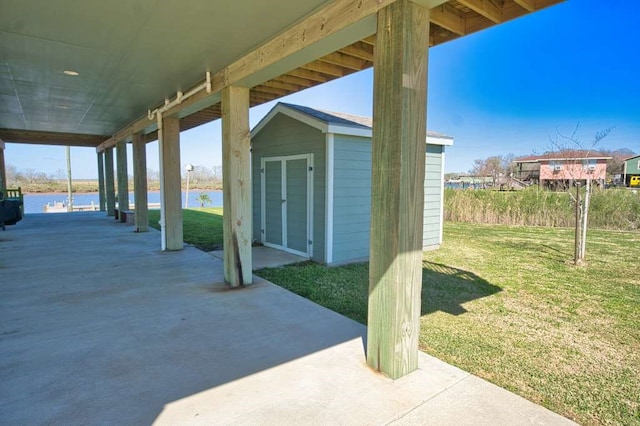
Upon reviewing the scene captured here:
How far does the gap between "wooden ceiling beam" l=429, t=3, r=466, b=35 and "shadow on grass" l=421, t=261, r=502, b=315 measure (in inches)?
101

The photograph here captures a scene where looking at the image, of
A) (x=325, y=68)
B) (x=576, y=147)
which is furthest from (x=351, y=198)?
(x=576, y=147)

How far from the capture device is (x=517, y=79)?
19.8m

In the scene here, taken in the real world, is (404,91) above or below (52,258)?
above

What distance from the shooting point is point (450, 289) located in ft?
13.9

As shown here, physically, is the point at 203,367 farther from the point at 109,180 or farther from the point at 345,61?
the point at 109,180

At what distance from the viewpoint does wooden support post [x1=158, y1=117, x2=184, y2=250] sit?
6.09 meters

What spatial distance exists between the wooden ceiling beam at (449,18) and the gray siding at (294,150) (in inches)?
127

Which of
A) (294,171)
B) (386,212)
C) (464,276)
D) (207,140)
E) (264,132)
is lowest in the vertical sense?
(464,276)

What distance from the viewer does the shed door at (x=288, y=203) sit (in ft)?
19.6

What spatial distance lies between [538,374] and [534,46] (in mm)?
19737

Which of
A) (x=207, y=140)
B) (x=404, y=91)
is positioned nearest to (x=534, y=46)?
(x=404, y=91)

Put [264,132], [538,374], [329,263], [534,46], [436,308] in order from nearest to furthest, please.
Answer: [538,374] → [436,308] → [329,263] → [264,132] → [534,46]

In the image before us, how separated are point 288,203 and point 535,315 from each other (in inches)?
171

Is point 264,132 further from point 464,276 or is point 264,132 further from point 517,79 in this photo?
point 517,79
